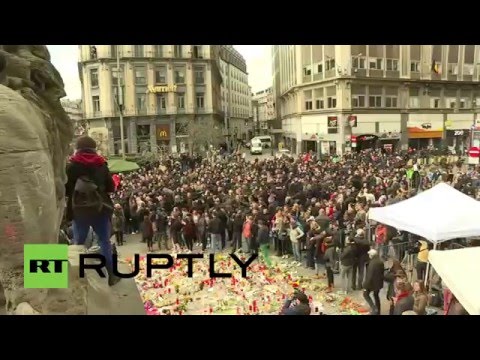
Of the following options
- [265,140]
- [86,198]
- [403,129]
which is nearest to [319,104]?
[265,140]

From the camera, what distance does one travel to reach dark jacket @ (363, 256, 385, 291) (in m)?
5.34

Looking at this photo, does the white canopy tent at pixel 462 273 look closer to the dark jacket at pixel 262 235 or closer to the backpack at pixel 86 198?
the dark jacket at pixel 262 235

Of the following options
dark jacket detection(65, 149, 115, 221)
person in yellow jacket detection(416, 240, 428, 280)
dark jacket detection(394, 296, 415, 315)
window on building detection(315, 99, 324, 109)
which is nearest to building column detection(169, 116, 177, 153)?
dark jacket detection(65, 149, 115, 221)

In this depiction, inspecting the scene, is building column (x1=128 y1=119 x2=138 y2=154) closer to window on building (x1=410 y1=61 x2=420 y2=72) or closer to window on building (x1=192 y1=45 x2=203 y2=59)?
window on building (x1=192 y1=45 x2=203 y2=59)

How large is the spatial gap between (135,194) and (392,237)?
331 cm

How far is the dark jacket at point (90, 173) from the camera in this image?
14.2 feet

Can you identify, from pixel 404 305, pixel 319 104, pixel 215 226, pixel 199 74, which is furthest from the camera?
pixel 319 104

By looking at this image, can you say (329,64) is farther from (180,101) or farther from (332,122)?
(180,101)

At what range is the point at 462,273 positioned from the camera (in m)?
4.46

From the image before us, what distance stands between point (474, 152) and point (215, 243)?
358cm

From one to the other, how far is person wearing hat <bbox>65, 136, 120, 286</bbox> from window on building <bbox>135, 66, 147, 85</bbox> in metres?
1.04
